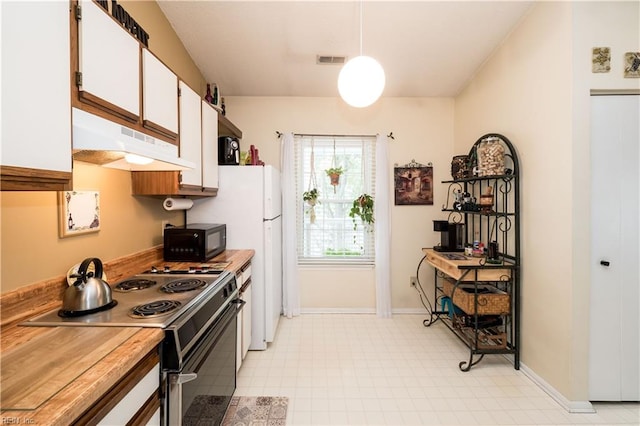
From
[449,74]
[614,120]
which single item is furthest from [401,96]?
[614,120]

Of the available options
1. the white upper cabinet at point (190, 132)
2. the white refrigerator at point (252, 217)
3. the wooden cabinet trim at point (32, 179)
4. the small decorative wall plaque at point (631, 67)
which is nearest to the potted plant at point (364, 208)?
the white refrigerator at point (252, 217)

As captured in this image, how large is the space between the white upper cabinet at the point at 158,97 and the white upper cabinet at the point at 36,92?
1.78ft

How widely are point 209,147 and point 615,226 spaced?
3.04 m

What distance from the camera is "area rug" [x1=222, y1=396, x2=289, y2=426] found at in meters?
1.81

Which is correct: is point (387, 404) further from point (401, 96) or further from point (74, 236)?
point (401, 96)

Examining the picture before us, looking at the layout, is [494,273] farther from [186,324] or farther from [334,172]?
[186,324]

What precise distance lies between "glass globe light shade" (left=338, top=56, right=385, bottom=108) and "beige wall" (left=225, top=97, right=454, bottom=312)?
6.02 feet

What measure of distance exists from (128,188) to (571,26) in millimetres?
3081

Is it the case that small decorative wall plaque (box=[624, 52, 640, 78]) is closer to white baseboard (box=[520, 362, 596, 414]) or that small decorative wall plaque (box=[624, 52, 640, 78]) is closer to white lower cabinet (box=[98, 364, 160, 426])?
white baseboard (box=[520, 362, 596, 414])

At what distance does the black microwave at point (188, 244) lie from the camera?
226 cm

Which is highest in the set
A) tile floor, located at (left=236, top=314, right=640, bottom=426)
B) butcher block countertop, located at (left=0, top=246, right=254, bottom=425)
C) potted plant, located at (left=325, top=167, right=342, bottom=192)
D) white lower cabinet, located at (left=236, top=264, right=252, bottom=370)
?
potted plant, located at (left=325, top=167, right=342, bottom=192)

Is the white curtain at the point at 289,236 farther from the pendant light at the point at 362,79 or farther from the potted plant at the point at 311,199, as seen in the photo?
the pendant light at the point at 362,79

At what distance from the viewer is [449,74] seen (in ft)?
10.2

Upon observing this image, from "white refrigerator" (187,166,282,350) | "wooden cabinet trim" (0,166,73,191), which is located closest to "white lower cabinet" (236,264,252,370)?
"white refrigerator" (187,166,282,350)
